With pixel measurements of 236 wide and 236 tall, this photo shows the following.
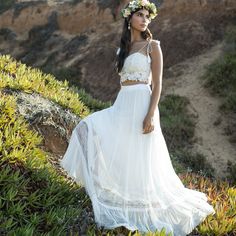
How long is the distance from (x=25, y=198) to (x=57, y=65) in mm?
19940

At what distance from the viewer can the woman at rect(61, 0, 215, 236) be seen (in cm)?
552

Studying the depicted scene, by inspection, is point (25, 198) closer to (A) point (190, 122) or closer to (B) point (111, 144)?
(B) point (111, 144)

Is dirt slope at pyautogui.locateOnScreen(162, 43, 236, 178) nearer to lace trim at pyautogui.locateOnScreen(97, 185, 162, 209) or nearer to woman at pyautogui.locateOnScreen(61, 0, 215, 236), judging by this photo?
woman at pyautogui.locateOnScreen(61, 0, 215, 236)

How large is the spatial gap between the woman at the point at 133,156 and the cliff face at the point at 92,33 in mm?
14300

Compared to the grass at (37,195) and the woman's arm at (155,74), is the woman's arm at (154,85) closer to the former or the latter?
the woman's arm at (155,74)

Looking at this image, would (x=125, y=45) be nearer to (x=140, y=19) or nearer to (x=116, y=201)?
(x=140, y=19)

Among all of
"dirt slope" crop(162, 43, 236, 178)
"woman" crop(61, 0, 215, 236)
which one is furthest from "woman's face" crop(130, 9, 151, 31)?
"dirt slope" crop(162, 43, 236, 178)

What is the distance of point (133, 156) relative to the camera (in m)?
5.62

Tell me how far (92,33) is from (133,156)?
21649 millimetres

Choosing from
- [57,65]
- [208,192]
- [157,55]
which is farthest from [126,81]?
[57,65]

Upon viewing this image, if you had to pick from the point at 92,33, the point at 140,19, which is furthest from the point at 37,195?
the point at 92,33

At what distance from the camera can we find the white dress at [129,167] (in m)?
5.50

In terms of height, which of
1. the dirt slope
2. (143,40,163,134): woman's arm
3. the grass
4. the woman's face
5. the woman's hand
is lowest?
the dirt slope

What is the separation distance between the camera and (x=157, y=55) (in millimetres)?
5754
